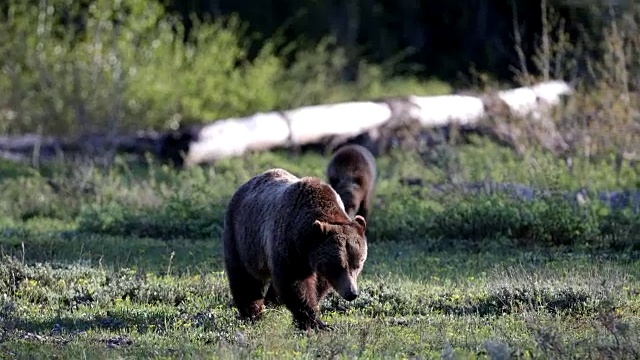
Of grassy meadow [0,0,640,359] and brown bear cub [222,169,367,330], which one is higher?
brown bear cub [222,169,367,330]

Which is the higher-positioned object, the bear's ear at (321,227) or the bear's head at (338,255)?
the bear's ear at (321,227)

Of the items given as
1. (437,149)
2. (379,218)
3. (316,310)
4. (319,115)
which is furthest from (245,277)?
(319,115)

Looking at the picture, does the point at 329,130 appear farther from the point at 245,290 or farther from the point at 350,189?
the point at 245,290

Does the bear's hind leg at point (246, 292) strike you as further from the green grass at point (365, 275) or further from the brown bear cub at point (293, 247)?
the green grass at point (365, 275)

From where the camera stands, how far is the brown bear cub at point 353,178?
16016 millimetres

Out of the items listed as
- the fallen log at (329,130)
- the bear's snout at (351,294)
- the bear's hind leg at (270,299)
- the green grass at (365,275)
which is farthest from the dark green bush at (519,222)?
the bear's snout at (351,294)

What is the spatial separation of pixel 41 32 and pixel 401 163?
8.76 meters

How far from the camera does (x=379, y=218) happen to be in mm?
16422

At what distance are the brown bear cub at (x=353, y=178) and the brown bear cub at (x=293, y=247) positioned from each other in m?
5.16

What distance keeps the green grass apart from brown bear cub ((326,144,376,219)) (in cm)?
38

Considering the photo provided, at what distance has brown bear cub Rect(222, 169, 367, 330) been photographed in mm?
9508

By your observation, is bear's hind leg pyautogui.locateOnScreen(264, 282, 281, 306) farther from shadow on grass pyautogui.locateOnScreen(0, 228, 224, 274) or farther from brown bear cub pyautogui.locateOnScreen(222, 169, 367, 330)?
shadow on grass pyautogui.locateOnScreen(0, 228, 224, 274)

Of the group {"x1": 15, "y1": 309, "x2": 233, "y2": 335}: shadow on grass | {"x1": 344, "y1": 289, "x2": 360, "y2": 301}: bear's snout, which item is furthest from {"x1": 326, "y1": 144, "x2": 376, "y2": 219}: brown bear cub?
{"x1": 344, "y1": 289, "x2": 360, "y2": 301}: bear's snout

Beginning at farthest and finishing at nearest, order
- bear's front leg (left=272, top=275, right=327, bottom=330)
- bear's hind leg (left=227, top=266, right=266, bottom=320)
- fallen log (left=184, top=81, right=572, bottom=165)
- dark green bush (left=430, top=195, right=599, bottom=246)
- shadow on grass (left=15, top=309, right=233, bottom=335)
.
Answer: fallen log (left=184, top=81, right=572, bottom=165) < dark green bush (left=430, top=195, right=599, bottom=246) < bear's hind leg (left=227, top=266, right=266, bottom=320) < shadow on grass (left=15, top=309, right=233, bottom=335) < bear's front leg (left=272, top=275, right=327, bottom=330)
